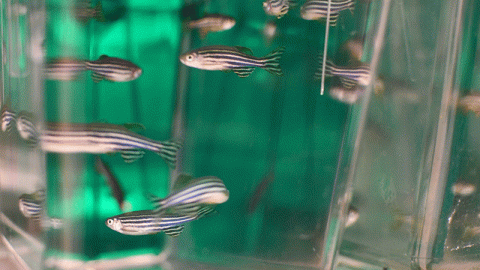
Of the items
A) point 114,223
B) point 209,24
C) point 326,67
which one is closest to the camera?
point 114,223

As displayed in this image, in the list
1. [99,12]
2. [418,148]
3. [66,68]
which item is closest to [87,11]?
[99,12]

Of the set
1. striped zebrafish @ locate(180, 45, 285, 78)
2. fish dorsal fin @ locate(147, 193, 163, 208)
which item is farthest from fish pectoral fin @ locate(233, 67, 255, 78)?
fish dorsal fin @ locate(147, 193, 163, 208)

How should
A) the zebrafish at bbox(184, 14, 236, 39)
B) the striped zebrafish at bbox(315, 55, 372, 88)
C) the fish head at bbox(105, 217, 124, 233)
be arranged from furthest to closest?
1. the striped zebrafish at bbox(315, 55, 372, 88)
2. the zebrafish at bbox(184, 14, 236, 39)
3. the fish head at bbox(105, 217, 124, 233)

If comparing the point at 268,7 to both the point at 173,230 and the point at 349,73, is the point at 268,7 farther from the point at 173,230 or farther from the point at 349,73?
the point at 173,230

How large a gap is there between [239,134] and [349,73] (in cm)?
34

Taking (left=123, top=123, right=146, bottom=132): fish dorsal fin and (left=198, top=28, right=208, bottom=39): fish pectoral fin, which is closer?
(left=123, top=123, right=146, bottom=132): fish dorsal fin

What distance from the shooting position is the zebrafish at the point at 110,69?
888mm

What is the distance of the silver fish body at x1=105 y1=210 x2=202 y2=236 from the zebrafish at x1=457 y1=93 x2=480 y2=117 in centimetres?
81

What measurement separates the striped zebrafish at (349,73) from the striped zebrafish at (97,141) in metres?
0.46

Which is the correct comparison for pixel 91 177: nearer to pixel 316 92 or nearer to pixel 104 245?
pixel 104 245

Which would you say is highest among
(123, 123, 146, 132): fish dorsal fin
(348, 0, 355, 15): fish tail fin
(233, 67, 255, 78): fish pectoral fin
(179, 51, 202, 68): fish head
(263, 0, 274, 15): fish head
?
(348, 0, 355, 15): fish tail fin

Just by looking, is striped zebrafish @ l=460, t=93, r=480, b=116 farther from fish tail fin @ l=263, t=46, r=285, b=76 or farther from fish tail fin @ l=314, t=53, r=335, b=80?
fish tail fin @ l=263, t=46, r=285, b=76

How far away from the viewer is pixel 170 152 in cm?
93

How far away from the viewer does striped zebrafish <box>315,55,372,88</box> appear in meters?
1.08
